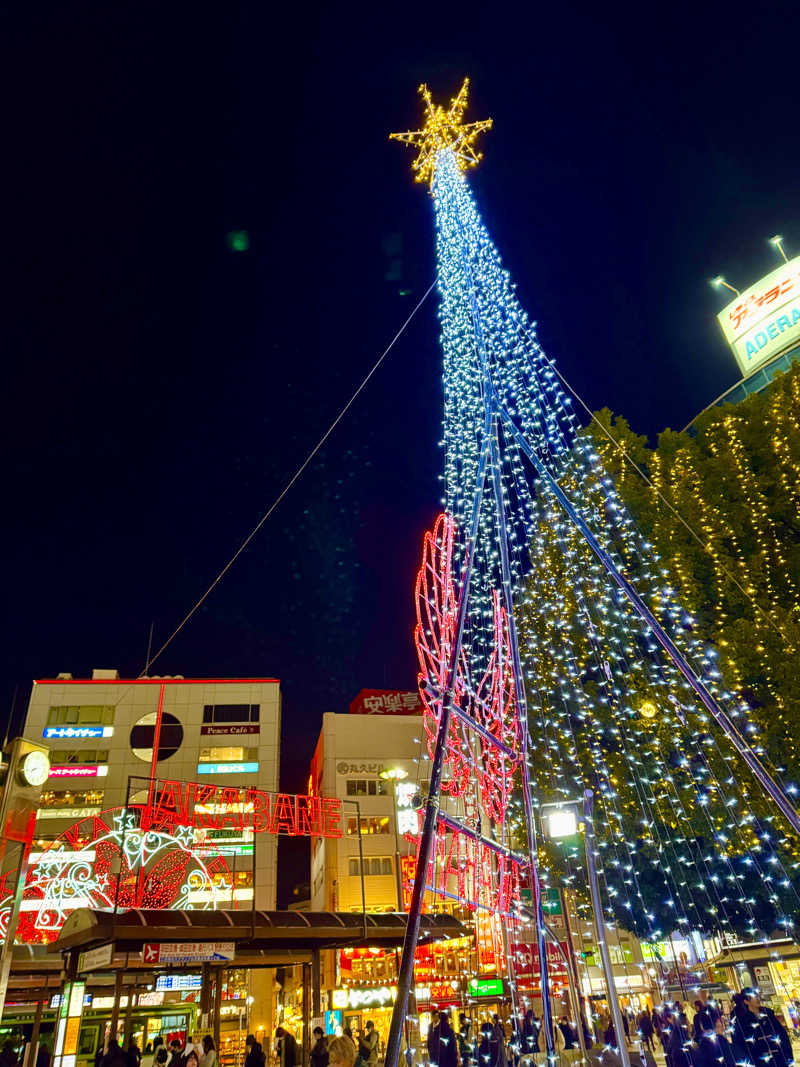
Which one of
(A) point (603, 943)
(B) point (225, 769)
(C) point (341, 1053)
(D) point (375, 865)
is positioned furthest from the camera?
(B) point (225, 769)

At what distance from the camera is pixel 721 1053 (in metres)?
9.84

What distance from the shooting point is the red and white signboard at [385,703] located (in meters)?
48.3

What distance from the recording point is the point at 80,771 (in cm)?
4138

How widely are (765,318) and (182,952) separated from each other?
2735cm

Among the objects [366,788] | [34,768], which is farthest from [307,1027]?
[366,788]

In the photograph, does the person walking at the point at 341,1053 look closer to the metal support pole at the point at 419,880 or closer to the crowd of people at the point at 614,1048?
the crowd of people at the point at 614,1048

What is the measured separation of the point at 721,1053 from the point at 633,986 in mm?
34442

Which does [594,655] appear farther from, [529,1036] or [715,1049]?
[529,1036]

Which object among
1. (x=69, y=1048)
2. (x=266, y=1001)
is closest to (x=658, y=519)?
(x=69, y=1048)

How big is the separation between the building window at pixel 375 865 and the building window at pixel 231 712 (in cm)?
1117

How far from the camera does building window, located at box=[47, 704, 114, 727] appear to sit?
1724 inches

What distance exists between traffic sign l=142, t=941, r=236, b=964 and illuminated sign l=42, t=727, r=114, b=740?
36835 millimetres

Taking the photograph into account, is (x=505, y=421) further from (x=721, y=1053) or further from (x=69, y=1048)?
(x=69, y=1048)

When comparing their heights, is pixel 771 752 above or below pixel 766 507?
below
